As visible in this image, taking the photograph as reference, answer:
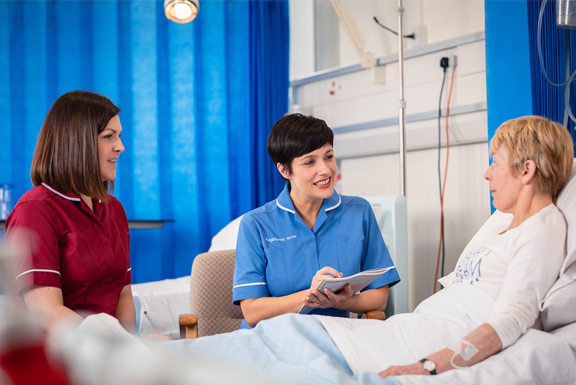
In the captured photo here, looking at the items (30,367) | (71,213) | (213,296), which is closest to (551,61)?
(213,296)

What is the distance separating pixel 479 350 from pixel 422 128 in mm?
2001

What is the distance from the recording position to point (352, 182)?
3344 millimetres

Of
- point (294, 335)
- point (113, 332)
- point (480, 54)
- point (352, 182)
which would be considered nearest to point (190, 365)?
point (113, 332)

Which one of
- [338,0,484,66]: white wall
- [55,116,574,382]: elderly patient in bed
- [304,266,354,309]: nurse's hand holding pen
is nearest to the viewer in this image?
[55,116,574,382]: elderly patient in bed

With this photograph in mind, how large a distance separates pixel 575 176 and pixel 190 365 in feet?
4.26

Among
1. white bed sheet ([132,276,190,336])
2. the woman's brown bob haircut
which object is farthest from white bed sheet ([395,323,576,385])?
white bed sheet ([132,276,190,336])

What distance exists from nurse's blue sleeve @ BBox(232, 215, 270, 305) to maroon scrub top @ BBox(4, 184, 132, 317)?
354 mm

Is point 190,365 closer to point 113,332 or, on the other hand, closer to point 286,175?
point 113,332

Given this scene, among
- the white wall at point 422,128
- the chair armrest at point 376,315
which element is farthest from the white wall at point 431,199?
the chair armrest at point 376,315

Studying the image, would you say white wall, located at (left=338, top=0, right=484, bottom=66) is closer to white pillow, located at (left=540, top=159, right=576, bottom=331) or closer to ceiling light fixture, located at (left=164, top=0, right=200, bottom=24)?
ceiling light fixture, located at (left=164, top=0, right=200, bottom=24)

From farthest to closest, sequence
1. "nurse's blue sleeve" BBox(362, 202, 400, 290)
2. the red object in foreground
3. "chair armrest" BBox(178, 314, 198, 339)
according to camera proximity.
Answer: "nurse's blue sleeve" BBox(362, 202, 400, 290) < "chair armrest" BBox(178, 314, 198, 339) < the red object in foreground

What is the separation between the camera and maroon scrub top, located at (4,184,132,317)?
3.88ft

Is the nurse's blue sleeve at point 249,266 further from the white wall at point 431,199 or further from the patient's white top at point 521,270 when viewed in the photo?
the white wall at point 431,199

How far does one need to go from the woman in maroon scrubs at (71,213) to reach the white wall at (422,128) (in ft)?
6.56
